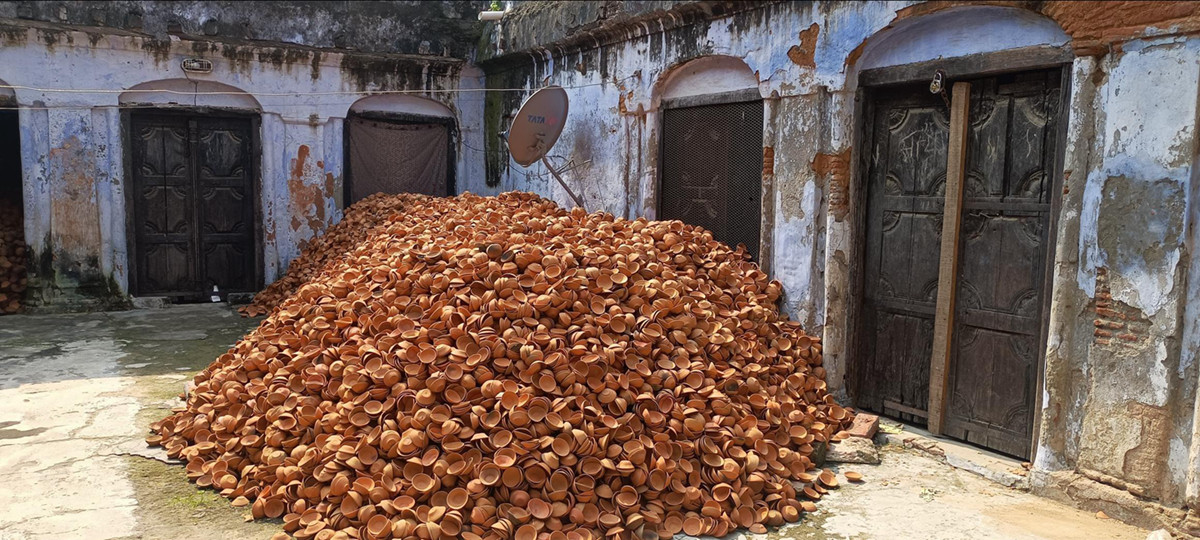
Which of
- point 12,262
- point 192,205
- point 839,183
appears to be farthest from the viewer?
point 192,205

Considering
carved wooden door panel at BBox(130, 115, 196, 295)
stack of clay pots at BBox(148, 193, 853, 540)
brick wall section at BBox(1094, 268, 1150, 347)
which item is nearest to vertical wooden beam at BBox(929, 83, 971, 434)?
stack of clay pots at BBox(148, 193, 853, 540)

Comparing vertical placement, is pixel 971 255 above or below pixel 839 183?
below

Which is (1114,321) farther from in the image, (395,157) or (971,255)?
(395,157)

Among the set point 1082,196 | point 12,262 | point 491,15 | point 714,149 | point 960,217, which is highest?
point 491,15

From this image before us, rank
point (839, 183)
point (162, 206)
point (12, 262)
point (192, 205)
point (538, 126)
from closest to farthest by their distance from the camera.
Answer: point (839, 183) < point (538, 126) < point (12, 262) < point (162, 206) < point (192, 205)

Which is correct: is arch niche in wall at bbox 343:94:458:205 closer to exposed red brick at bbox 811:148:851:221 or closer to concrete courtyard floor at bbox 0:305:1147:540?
concrete courtyard floor at bbox 0:305:1147:540

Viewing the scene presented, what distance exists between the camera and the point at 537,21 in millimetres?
8180

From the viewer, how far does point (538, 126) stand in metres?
7.14

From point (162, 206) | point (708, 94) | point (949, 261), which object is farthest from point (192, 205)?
point (949, 261)

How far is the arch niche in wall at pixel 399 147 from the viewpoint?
934 centimetres

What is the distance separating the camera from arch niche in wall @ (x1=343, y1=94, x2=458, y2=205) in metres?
9.34

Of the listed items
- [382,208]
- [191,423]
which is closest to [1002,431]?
[191,423]

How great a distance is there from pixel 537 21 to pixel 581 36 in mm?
986

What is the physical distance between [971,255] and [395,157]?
716 centimetres
